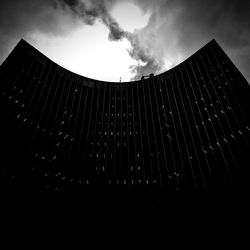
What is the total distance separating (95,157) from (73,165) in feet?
16.0

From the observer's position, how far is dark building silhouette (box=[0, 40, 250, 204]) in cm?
3306

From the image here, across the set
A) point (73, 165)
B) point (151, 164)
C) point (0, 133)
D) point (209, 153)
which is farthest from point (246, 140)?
point (0, 133)

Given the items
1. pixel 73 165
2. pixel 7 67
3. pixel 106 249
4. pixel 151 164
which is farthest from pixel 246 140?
pixel 7 67

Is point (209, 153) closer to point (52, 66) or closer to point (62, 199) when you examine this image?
point (62, 199)

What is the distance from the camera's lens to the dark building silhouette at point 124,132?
108ft

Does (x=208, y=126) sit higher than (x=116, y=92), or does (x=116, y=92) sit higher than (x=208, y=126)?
(x=116, y=92)

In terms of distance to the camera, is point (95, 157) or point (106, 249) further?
point (95, 157)

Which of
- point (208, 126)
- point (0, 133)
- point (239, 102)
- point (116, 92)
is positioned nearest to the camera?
point (0, 133)

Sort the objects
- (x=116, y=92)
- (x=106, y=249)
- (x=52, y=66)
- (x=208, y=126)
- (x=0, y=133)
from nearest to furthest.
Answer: (x=106, y=249), (x=0, y=133), (x=208, y=126), (x=52, y=66), (x=116, y=92)

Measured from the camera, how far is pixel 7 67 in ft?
120

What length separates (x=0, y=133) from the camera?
31859 millimetres

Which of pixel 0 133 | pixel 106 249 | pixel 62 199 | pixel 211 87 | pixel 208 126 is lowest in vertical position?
pixel 106 249

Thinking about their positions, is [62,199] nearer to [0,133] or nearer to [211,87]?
[0,133]

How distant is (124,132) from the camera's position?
4616 cm
